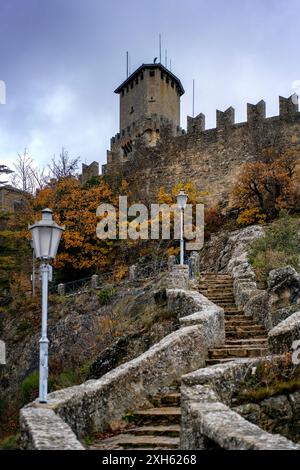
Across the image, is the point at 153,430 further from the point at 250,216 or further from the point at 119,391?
the point at 250,216

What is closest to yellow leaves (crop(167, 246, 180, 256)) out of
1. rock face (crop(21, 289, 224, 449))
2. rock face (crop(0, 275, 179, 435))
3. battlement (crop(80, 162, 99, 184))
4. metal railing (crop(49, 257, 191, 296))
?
metal railing (crop(49, 257, 191, 296))

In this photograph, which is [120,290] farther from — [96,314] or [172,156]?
[172,156]

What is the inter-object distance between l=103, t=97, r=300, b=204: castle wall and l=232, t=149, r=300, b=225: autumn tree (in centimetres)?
315

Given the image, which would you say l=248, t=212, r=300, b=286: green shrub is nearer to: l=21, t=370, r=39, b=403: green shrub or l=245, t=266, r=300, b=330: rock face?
l=245, t=266, r=300, b=330: rock face

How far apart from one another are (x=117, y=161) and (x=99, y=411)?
3269cm

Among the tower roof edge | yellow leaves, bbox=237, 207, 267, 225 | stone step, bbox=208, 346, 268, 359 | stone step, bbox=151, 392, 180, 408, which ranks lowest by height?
stone step, bbox=151, 392, 180, 408

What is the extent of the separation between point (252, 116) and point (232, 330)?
2279 centimetres

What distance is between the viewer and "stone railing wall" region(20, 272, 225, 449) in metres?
8.26

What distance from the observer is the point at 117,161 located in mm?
42344

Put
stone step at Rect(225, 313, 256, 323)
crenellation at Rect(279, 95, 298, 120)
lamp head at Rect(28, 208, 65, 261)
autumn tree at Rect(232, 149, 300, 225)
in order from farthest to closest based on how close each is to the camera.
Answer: crenellation at Rect(279, 95, 298, 120) → autumn tree at Rect(232, 149, 300, 225) → stone step at Rect(225, 313, 256, 323) → lamp head at Rect(28, 208, 65, 261)

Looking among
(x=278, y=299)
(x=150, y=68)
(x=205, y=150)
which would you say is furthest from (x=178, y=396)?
(x=150, y=68)

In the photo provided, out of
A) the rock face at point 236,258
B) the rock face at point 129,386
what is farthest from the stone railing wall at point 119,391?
the rock face at point 236,258

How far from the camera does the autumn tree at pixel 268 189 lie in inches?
1218
